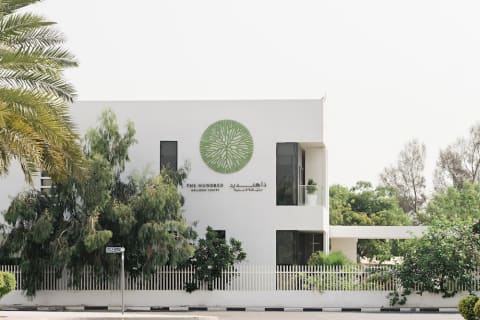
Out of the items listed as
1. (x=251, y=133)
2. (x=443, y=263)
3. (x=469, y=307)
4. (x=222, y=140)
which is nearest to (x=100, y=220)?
(x=222, y=140)

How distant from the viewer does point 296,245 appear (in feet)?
134

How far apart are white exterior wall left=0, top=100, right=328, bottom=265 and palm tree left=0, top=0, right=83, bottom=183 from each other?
1339 cm

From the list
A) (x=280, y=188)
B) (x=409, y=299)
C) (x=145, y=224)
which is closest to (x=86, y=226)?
(x=145, y=224)

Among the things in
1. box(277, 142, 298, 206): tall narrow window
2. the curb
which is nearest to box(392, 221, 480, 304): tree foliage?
the curb

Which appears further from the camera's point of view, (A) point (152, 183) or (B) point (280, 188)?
(B) point (280, 188)

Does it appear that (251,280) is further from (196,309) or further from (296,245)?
(296,245)

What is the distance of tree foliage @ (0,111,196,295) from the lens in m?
35.6

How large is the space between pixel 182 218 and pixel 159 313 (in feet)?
13.4

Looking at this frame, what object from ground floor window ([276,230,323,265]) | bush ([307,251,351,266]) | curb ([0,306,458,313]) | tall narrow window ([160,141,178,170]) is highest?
tall narrow window ([160,141,178,170])

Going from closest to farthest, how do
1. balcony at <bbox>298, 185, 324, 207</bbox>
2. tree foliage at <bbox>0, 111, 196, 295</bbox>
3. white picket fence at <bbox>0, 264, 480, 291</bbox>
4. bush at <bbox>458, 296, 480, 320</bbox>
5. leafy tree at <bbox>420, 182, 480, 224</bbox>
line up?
bush at <bbox>458, 296, 480, 320</bbox>
tree foliage at <bbox>0, 111, 196, 295</bbox>
white picket fence at <bbox>0, 264, 480, 291</bbox>
balcony at <bbox>298, 185, 324, 207</bbox>
leafy tree at <bbox>420, 182, 480, 224</bbox>

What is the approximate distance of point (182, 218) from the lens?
37781 millimetres

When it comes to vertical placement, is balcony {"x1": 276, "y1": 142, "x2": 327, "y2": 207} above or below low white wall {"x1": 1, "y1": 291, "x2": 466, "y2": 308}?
above

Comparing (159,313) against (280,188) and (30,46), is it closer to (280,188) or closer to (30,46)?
(280,188)

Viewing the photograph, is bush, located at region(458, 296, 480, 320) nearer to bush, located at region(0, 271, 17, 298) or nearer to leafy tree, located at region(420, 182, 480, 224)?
bush, located at region(0, 271, 17, 298)
